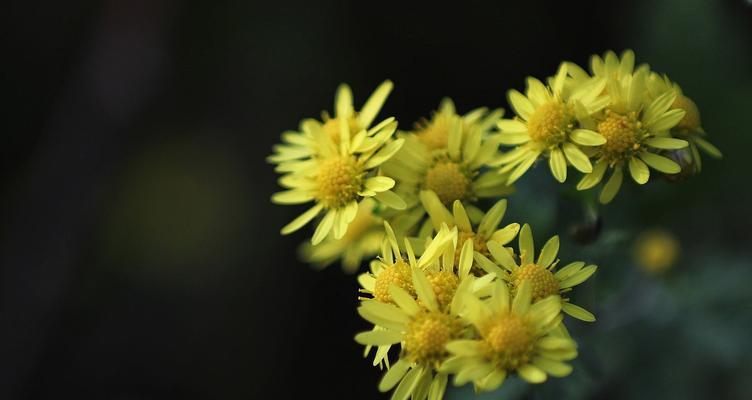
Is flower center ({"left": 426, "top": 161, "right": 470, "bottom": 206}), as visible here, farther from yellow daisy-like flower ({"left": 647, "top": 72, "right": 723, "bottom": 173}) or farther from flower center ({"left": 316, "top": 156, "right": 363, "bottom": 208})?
yellow daisy-like flower ({"left": 647, "top": 72, "right": 723, "bottom": 173})

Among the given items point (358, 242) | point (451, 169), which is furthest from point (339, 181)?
point (358, 242)

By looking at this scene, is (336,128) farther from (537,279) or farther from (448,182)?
(537,279)

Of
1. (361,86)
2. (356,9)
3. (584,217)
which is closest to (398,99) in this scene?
(361,86)

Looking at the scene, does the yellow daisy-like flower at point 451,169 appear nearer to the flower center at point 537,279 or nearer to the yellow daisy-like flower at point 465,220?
the yellow daisy-like flower at point 465,220

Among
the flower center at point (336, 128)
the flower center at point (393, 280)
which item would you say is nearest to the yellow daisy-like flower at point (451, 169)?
the flower center at point (336, 128)

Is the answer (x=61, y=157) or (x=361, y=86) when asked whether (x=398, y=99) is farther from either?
(x=61, y=157)

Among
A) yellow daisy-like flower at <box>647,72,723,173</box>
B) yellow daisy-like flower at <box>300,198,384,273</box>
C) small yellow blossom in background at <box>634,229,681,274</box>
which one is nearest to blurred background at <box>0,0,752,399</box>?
small yellow blossom in background at <box>634,229,681,274</box>
